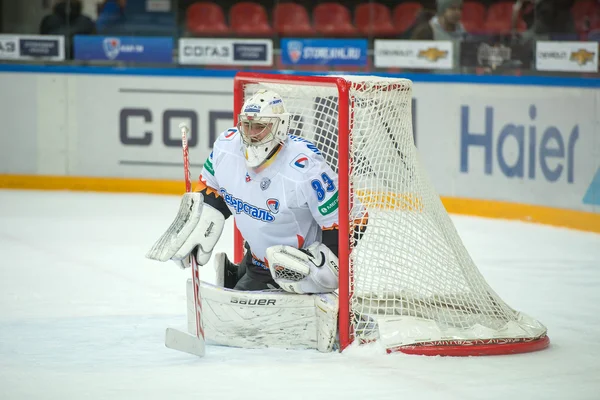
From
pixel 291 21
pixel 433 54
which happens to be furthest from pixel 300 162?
pixel 291 21

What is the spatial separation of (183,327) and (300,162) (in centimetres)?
90

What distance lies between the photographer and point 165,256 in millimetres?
4180

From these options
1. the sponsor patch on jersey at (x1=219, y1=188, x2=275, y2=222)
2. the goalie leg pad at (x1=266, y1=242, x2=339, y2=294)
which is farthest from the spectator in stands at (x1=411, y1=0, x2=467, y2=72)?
the goalie leg pad at (x1=266, y1=242, x2=339, y2=294)

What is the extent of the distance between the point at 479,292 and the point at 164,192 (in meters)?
4.72

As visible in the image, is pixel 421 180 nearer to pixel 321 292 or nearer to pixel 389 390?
pixel 321 292

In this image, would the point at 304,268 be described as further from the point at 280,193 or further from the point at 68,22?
the point at 68,22

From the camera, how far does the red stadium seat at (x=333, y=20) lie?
8.49 m

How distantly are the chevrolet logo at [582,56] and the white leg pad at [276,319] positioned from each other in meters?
3.77

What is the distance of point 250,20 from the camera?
8.64 m

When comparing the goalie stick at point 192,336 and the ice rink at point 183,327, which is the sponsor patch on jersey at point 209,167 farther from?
the ice rink at point 183,327

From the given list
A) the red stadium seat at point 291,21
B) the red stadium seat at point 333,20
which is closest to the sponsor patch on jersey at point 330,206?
the red stadium seat at point 333,20

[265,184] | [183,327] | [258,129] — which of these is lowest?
[183,327]

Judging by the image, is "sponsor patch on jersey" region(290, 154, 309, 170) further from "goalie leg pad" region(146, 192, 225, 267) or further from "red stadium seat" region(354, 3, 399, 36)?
"red stadium seat" region(354, 3, 399, 36)

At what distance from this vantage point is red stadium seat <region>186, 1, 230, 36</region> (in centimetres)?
869
